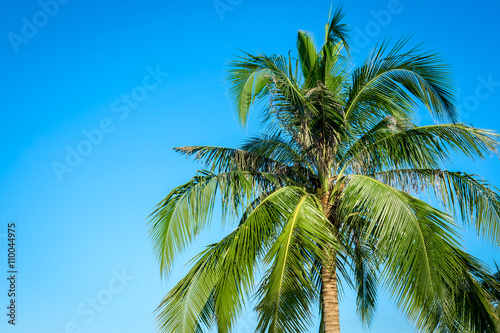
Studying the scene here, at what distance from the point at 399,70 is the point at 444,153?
1.70 m

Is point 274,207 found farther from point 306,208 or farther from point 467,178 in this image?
point 467,178

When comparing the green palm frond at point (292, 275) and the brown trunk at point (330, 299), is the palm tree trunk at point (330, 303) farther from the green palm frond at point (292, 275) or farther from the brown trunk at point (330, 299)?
the green palm frond at point (292, 275)

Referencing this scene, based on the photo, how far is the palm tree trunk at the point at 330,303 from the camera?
873 cm

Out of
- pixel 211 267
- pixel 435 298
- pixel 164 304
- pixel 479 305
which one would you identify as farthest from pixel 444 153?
pixel 164 304

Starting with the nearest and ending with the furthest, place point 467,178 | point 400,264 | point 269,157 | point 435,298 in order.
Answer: point 435,298
point 400,264
point 467,178
point 269,157

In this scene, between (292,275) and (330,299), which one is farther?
(330,299)

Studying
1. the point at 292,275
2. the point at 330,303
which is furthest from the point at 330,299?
the point at 292,275

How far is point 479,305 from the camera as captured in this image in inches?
327

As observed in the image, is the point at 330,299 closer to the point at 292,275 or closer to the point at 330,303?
the point at 330,303

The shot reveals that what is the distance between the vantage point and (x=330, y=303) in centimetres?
885

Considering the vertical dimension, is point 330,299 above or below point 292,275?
below

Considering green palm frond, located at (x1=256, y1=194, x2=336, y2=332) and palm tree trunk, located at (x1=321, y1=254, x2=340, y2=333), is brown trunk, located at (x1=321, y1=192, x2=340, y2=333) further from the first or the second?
green palm frond, located at (x1=256, y1=194, x2=336, y2=332)

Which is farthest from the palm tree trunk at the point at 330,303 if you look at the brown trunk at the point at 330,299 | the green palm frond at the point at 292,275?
the green palm frond at the point at 292,275

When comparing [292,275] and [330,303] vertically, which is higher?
[292,275]
